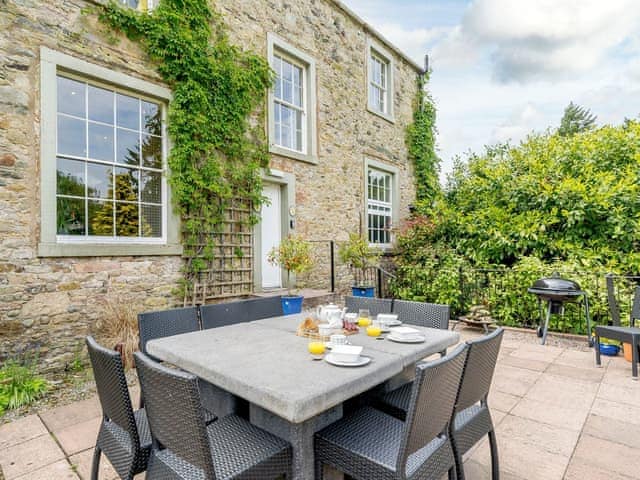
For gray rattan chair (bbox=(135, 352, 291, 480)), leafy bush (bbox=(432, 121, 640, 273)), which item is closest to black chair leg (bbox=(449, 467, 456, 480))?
gray rattan chair (bbox=(135, 352, 291, 480))

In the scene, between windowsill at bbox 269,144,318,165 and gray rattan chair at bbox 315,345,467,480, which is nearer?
gray rattan chair at bbox 315,345,467,480

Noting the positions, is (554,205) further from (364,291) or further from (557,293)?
(364,291)

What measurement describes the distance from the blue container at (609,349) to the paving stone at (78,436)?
17.8 feet

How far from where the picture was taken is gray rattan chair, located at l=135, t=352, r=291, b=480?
1271 millimetres

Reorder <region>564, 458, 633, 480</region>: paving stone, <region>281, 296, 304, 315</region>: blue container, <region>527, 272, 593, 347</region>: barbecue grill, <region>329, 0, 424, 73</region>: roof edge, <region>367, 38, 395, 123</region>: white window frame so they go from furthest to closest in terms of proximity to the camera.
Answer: <region>367, 38, 395, 123</region>: white window frame → <region>329, 0, 424, 73</region>: roof edge → <region>281, 296, 304, 315</region>: blue container → <region>527, 272, 593, 347</region>: barbecue grill → <region>564, 458, 633, 480</region>: paving stone

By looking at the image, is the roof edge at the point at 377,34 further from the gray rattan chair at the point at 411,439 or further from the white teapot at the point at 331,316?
the gray rattan chair at the point at 411,439

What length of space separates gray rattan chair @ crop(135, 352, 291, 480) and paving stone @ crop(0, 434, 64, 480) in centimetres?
134

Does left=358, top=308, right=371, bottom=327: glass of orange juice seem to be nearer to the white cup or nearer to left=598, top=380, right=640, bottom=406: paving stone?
the white cup

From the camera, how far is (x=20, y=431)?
2688 millimetres

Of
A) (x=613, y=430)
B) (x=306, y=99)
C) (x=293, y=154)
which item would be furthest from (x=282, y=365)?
(x=306, y=99)

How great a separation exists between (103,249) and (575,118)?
3612 cm

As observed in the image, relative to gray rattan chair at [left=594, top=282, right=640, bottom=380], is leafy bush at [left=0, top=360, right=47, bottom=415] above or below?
below

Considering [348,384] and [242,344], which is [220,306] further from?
[348,384]

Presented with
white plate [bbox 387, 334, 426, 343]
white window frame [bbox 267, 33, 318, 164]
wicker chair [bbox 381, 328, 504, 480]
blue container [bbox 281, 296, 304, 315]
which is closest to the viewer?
wicker chair [bbox 381, 328, 504, 480]
